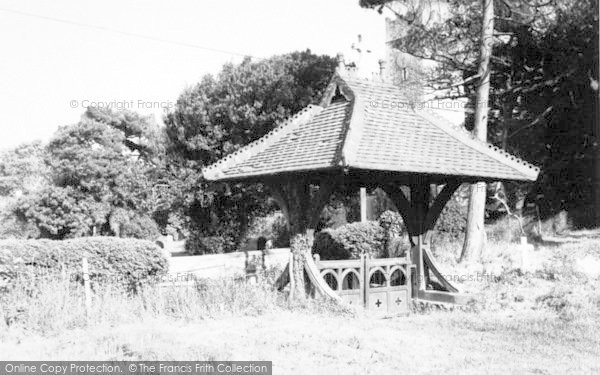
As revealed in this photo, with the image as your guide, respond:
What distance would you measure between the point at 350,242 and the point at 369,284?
27.8 ft

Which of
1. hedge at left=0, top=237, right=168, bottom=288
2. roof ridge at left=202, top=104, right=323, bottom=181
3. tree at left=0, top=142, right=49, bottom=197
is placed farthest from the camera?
tree at left=0, top=142, right=49, bottom=197

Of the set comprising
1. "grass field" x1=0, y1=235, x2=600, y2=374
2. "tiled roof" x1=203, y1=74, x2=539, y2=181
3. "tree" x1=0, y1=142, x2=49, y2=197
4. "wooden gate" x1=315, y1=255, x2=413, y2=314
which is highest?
"tree" x1=0, y1=142, x2=49, y2=197

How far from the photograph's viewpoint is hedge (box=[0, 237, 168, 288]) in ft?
37.4

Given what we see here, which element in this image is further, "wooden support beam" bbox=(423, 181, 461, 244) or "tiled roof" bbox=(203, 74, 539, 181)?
"wooden support beam" bbox=(423, 181, 461, 244)

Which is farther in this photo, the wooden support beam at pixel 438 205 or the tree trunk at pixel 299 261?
the wooden support beam at pixel 438 205

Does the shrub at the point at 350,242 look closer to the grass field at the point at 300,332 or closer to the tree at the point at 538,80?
the tree at the point at 538,80

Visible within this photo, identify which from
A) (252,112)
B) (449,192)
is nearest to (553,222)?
(252,112)

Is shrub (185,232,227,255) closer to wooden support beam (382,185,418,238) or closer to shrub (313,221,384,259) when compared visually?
shrub (313,221,384,259)

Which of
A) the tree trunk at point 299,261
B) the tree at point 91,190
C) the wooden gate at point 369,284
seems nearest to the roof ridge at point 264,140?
the tree trunk at point 299,261

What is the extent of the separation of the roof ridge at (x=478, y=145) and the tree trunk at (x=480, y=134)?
19.4 feet

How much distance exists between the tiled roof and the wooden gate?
5.98 ft

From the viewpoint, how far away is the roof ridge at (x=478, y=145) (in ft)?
37.4

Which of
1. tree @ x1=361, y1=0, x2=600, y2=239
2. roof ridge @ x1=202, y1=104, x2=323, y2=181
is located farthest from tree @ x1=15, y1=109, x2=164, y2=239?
roof ridge @ x1=202, y1=104, x2=323, y2=181

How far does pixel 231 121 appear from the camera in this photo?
29.8 metres
